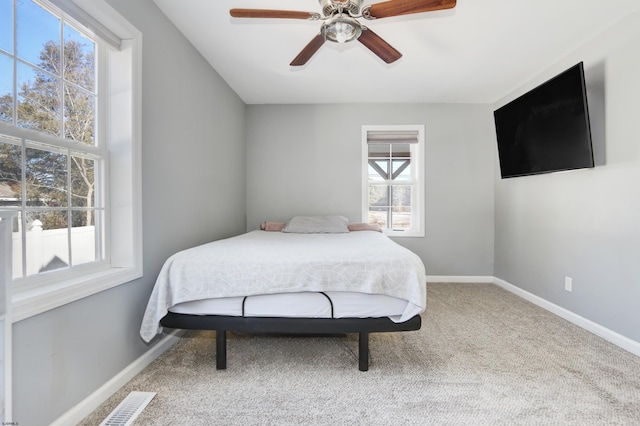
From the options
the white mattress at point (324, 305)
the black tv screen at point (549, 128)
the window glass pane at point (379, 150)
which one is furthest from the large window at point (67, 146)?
the black tv screen at point (549, 128)

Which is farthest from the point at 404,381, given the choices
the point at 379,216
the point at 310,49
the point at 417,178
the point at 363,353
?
the point at 417,178

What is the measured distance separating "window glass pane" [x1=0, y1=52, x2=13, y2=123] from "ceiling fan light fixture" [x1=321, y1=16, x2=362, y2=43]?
1471 mm

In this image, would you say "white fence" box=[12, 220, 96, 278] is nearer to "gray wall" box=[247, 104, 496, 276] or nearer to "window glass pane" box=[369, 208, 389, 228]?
"gray wall" box=[247, 104, 496, 276]

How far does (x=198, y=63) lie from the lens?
2510 mm

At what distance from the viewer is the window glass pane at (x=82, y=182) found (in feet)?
4.88

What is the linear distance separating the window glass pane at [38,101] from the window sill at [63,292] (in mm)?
712

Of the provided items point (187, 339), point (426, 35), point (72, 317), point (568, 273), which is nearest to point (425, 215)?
point (568, 273)

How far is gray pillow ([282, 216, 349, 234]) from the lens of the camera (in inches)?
126

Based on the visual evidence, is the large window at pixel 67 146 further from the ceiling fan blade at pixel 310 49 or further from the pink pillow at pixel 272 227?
the pink pillow at pixel 272 227

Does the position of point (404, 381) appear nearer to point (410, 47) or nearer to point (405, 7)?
point (405, 7)

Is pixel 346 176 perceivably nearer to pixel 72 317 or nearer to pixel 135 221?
pixel 135 221

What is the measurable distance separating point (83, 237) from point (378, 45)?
210 cm

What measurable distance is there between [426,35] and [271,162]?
2.33 metres

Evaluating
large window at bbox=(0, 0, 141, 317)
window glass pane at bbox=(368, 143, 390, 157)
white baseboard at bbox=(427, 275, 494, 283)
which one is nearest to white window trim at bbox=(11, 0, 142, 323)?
large window at bbox=(0, 0, 141, 317)
